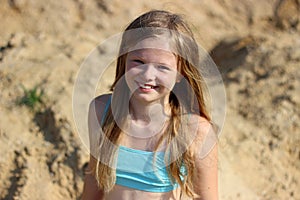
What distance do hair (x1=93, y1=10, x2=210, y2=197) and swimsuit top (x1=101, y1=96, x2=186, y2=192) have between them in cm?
2

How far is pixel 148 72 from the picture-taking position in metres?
1.89

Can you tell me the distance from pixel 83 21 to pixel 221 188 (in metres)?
1.52

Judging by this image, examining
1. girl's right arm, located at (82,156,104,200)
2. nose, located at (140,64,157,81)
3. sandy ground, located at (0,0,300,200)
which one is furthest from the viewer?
sandy ground, located at (0,0,300,200)

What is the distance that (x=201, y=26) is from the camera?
13.9 feet

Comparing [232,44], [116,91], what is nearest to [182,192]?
[116,91]

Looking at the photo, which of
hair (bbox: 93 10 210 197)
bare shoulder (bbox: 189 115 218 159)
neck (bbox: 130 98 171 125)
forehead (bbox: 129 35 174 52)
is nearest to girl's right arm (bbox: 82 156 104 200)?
hair (bbox: 93 10 210 197)

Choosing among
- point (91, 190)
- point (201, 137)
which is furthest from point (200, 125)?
point (91, 190)

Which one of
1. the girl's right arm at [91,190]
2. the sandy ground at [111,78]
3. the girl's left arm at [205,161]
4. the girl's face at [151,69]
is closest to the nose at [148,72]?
the girl's face at [151,69]

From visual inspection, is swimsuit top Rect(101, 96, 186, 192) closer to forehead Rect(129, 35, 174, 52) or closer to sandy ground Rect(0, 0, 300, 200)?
forehead Rect(129, 35, 174, 52)

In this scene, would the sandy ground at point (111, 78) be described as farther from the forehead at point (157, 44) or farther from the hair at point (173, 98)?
the forehead at point (157, 44)

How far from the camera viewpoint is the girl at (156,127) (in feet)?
6.40

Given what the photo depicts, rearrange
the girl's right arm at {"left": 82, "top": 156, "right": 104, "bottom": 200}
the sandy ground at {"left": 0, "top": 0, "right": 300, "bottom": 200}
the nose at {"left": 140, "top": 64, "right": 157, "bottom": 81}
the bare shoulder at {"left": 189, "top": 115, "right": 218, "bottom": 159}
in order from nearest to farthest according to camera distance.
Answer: the nose at {"left": 140, "top": 64, "right": 157, "bottom": 81} → the bare shoulder at {"left": 189, "top": 115, "right": 218, "bottom": 159} → the girl's right arm at {"left": 82, "top": 156, "right": 104, "bottom": 200} → the sandy ground at {"left": 0, "top": 0, "right": 300, "bottom": 200}

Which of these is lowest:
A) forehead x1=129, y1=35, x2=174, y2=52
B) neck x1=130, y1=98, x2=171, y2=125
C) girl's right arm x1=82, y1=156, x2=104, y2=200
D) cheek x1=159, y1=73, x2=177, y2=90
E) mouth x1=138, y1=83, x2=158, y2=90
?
girl's right arm x1=82, y1=156, x2=104, y2=200

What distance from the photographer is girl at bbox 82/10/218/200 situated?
6.40 ft
